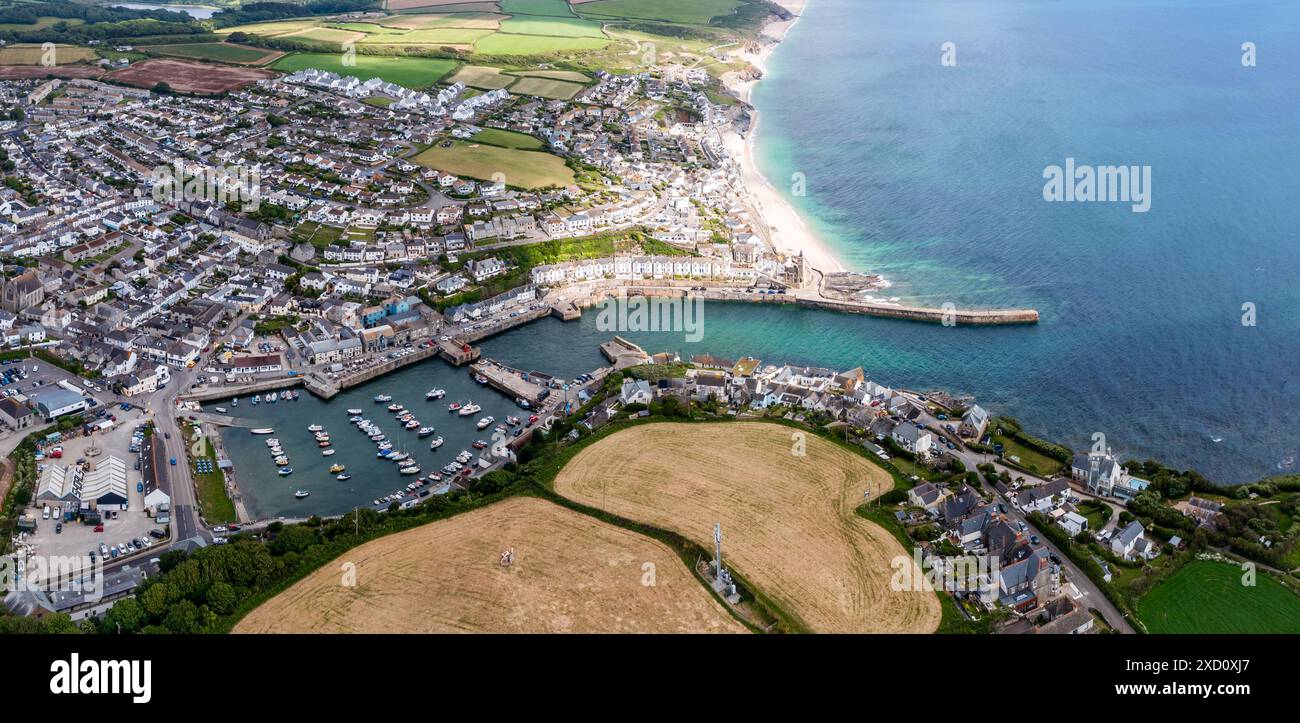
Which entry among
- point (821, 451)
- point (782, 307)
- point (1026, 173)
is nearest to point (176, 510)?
point (821, 451)

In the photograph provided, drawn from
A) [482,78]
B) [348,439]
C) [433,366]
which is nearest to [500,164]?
[433,366]

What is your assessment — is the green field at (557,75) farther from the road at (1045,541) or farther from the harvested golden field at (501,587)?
the harvested golden field at (501,587)

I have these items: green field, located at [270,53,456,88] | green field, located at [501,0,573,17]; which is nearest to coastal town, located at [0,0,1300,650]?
green field, located at [270,53,456,88]

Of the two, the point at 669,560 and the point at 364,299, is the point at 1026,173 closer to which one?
the point at 364,299

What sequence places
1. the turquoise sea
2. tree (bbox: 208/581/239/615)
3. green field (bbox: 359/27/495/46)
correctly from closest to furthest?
tree (bbox: 208/581/239/615), the turquoise sea, green field (bbox: 359/27/495/46)

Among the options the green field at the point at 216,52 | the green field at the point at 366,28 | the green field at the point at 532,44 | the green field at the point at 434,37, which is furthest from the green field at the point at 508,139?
the green field at the point at 366,28

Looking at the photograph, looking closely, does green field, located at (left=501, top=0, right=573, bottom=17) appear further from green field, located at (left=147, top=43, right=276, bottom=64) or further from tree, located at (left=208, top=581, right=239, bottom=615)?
tree, located at (left=208, top=581, right=239, bottom=615)
